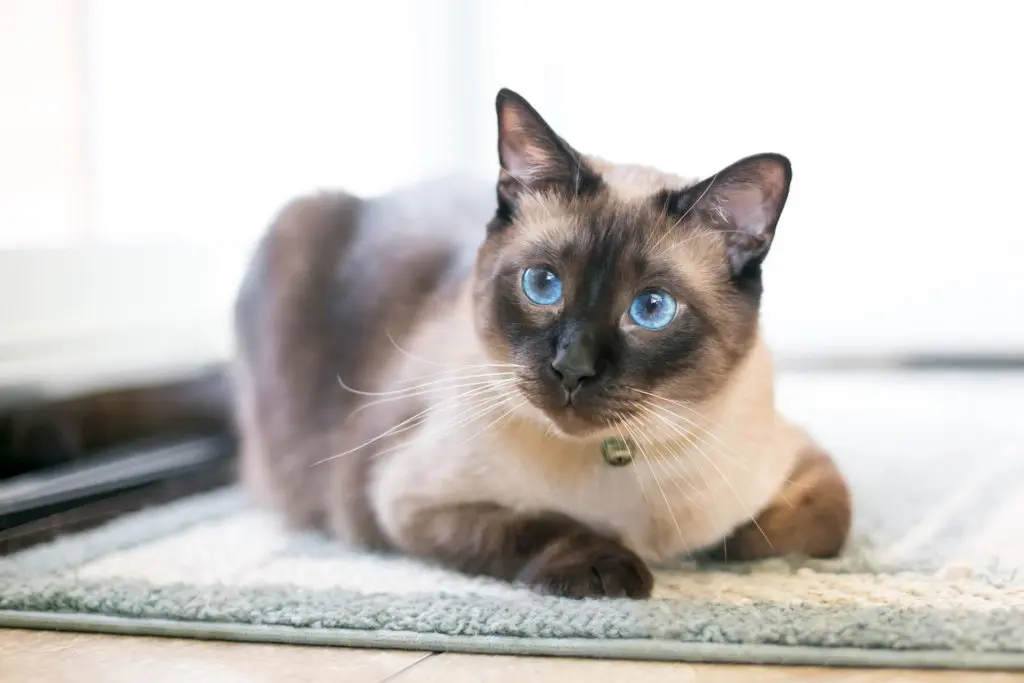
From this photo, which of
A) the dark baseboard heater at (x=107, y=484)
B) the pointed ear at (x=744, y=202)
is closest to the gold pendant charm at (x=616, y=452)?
the pointed ear at (x=744, y=202)

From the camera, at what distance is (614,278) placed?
130 cm

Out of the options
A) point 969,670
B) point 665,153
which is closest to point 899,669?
point 969,670

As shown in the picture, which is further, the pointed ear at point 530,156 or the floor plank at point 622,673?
the pointed ear at point 530,156

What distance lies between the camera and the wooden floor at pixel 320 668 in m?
1.07

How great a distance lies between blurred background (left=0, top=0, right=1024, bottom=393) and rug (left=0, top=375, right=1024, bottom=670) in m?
0.48

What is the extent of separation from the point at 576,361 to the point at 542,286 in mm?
148

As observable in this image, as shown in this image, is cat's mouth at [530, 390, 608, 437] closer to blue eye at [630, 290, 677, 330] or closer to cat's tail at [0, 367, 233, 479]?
blue eye at [630, 290, 677, 330]

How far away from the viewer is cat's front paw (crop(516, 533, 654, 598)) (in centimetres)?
129

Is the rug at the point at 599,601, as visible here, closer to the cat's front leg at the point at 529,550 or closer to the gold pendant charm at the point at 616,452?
the cat's front leg at the point at 529,550

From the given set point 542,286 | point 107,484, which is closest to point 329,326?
point 107,484

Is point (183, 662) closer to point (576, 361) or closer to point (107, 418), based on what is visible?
point (576, 361)

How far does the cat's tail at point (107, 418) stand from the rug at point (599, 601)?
216mm

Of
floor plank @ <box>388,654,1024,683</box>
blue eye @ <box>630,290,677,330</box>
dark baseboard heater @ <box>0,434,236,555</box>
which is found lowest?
dark baseboard heater @ <box>0,434,236,555</box>

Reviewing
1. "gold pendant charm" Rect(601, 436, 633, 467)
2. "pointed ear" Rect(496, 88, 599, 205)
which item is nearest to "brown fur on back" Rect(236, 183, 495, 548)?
"pointed ear" Rect(496, 88, 599, 205)
